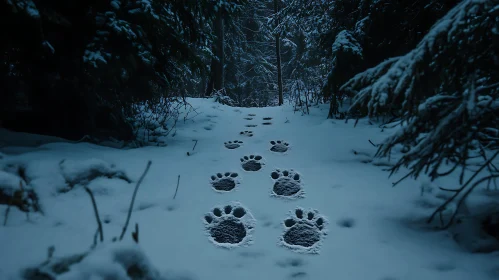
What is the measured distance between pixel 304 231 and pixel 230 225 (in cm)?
65

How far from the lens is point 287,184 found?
11.1 ft

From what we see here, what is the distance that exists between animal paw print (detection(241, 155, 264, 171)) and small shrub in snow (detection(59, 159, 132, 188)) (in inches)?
57.1

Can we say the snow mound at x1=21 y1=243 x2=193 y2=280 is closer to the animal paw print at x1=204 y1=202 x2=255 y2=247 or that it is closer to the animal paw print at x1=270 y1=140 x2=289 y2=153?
the animal paw print at x1=204 y1=202 x2=255 y2=247

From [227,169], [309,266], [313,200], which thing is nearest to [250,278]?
[309,266]

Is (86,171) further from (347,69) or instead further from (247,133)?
(347,69)

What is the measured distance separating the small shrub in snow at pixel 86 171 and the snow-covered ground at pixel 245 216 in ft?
0.03

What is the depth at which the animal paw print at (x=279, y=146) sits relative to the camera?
4.48m

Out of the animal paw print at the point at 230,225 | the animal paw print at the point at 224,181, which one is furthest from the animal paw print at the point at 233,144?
the animal paw print at the point at 230,225

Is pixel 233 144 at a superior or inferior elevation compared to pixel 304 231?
superior

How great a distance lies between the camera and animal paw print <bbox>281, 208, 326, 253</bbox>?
2350mm

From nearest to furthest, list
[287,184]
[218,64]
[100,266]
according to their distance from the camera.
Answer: [100,266] < [287,184] < [218,64]

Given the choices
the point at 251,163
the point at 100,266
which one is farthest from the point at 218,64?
the point at 100,266

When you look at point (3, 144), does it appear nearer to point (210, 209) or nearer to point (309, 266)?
point (210, 209)

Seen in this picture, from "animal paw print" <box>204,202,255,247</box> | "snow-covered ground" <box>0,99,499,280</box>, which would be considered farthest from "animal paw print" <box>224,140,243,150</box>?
"animal paw print" <box>204,202,255,247</box>
